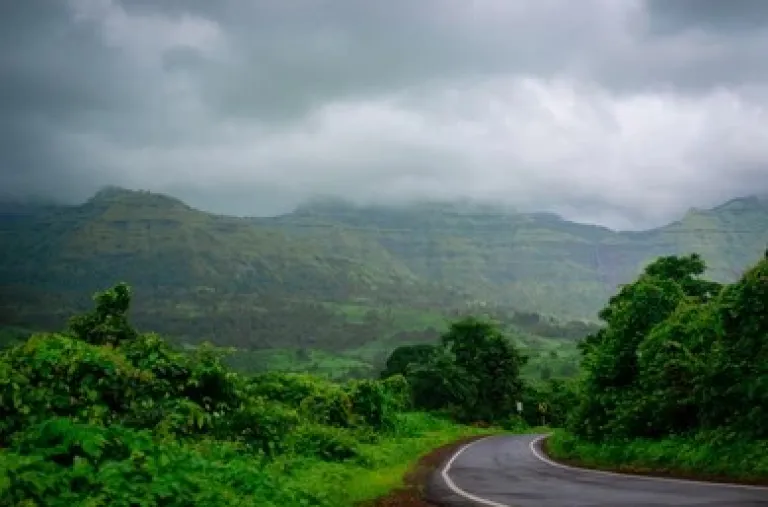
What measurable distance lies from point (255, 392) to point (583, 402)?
1403 cm

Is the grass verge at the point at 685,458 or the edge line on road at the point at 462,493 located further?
the grass verge at the point at 685,458

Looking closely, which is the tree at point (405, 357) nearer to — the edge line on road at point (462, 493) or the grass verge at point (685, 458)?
the grass verge at point (685, 458)

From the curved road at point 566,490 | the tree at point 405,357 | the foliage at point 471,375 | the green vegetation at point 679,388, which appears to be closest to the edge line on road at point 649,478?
the curved road at point 566,490

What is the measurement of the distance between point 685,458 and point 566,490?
19.9 ft

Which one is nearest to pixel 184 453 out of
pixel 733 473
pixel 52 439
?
pixel 52 439

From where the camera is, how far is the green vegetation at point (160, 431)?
9898 mm

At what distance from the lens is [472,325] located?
78500 millimetres

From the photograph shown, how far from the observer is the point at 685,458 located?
22.4m

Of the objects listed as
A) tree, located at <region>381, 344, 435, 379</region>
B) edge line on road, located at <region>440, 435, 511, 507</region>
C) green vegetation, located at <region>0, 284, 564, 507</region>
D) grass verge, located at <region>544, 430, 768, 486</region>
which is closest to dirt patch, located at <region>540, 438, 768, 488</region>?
grass verge, located at <region>544, 430, 768, 486</region>

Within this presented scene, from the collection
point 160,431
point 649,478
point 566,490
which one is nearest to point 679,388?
point 649,478

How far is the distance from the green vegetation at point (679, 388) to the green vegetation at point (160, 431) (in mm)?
8264

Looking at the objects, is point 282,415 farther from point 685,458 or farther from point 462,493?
point 685,458

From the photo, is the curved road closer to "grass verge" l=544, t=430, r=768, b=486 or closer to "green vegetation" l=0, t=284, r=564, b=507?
"grass verge" l=544, t=430, r=768, b=486

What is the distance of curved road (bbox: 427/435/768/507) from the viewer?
15.0 meters
